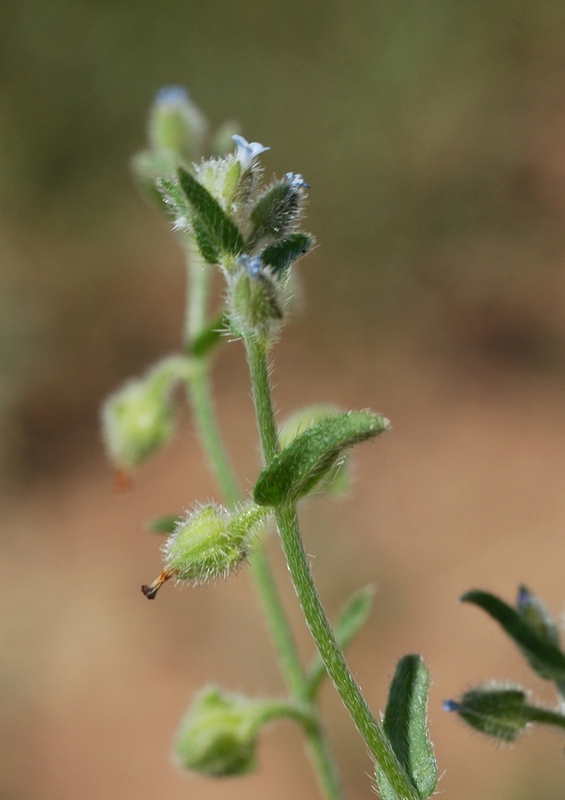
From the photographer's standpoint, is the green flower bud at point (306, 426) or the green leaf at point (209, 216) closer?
the green leaf at point (209, 216)

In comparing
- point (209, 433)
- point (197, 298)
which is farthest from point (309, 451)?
point (197, 298)

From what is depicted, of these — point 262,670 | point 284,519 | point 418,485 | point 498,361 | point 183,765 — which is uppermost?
point 498,361

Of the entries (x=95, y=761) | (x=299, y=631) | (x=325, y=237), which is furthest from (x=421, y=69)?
(x=95, y=761)

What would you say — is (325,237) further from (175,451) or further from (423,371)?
(175,451)

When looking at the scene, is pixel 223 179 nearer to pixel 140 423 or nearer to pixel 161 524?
pixel 161 524

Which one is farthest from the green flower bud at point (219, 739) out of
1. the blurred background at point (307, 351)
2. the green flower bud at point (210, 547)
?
the blurred background at point (307, 351)

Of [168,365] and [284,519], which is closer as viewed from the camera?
[284,519]

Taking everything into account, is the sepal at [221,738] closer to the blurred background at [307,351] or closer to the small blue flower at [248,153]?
the small blue flower at [248,153]

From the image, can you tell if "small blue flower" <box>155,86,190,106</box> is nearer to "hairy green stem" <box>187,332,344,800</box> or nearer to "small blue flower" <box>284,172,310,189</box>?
"hairy green stem" <box>187,332,344,800</box>

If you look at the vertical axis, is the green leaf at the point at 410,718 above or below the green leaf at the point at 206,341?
below
